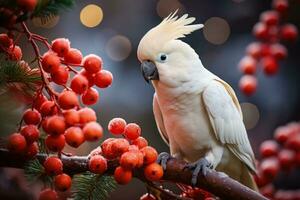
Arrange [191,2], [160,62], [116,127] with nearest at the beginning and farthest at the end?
[116,127], [160,62], [191,2]

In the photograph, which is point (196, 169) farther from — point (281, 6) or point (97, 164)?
point (281, 6)

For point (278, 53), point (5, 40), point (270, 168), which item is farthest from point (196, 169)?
point (278, 53)

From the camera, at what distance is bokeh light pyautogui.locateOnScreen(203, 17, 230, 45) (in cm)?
165

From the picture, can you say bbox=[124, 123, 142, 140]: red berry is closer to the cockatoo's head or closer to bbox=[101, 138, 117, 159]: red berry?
bbox=[101, 138, 117, 159]: red berry

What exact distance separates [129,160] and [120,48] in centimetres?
109

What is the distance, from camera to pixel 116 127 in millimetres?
713

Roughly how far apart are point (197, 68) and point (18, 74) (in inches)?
18.4

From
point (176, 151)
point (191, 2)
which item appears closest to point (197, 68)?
point (176, 151)

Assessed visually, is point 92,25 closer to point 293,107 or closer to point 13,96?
point 293,107

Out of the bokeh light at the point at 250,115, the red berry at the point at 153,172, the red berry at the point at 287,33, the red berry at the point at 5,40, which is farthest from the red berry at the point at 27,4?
the bokeh light at the point at 250,115

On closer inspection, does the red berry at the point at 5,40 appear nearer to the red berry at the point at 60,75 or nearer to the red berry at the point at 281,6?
the red berry at the point at 60,75

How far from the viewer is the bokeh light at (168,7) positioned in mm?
1622

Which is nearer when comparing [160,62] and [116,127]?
[116,127]

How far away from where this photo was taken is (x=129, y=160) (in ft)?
2.13
